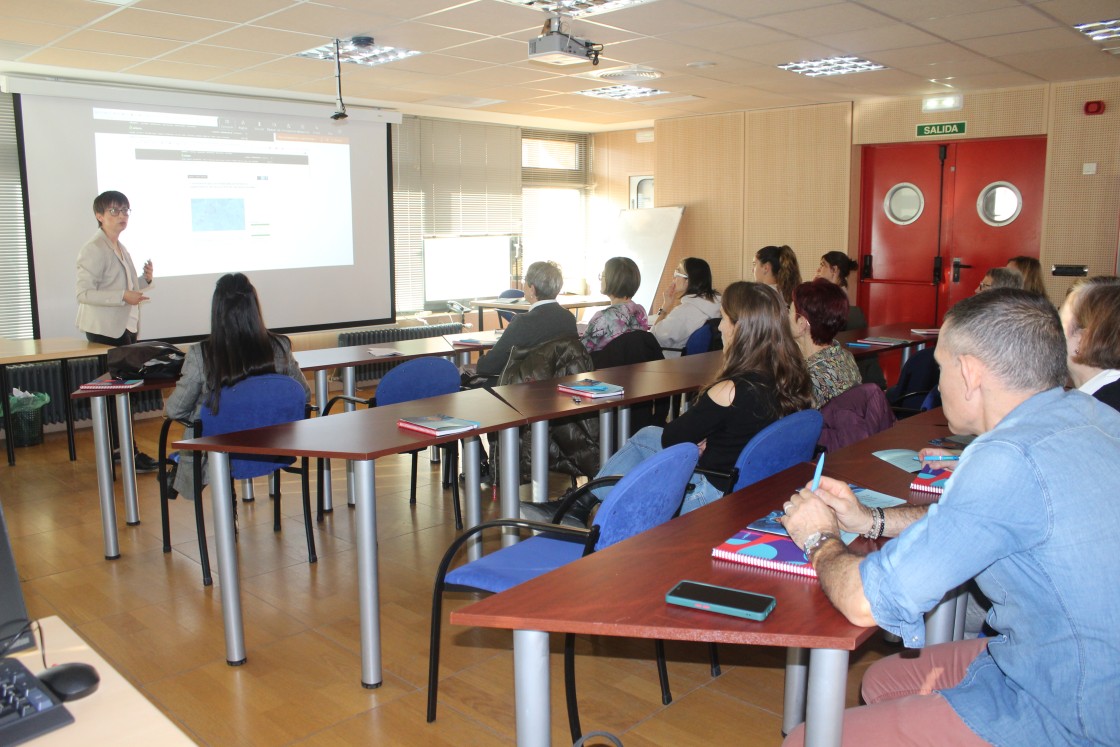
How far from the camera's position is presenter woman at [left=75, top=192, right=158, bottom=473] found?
554 cm

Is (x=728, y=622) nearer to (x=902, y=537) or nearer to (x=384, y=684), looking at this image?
(x=902, y=537)

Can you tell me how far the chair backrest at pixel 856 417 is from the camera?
3312 mm

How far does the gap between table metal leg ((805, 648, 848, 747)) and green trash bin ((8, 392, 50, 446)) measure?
6026 mm

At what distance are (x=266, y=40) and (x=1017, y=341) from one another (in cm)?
515

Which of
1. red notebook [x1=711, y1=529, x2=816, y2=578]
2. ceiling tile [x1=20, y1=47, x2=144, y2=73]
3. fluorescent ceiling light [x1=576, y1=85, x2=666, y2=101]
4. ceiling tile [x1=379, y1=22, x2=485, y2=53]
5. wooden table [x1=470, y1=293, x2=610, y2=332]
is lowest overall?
red notebook [x1=711, y1=529, x2=816, y2=578]

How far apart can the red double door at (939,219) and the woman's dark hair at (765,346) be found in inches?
206

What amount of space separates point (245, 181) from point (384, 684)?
566cm

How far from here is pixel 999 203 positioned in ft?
25.7

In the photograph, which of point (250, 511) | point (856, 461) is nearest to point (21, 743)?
A: point (856, 461)

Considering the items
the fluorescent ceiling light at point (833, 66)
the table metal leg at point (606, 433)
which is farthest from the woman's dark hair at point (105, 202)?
the fluorescent ceiling light at point (833, 66)

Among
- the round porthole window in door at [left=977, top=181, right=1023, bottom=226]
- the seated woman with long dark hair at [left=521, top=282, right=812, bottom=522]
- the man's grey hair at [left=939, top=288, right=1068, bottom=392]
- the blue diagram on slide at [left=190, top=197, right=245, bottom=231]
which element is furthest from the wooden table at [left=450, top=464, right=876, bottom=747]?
the round porthole window in door at [left=977, top=181, right=1023, bottom=226]

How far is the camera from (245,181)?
7.35m

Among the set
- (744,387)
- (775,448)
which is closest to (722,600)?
(775,448)

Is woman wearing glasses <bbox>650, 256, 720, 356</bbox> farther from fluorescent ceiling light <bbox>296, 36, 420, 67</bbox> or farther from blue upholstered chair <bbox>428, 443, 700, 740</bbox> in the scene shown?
blue upholstered chair <bbox>428, 443, 700, 740</bbox>
